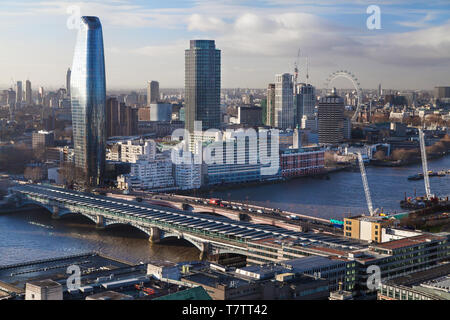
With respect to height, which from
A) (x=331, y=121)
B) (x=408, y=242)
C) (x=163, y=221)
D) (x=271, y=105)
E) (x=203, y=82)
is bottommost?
(x=163, y=221)

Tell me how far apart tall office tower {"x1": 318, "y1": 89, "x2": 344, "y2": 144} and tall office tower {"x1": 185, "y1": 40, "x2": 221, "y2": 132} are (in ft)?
14.0

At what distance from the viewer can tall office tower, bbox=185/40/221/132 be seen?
1583 cm

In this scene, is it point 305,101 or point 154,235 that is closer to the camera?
point 154,235

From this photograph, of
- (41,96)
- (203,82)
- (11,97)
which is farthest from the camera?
(41,96)

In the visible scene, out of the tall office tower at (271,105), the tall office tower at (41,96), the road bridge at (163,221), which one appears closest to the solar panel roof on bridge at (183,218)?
the road bridge at (163,221)

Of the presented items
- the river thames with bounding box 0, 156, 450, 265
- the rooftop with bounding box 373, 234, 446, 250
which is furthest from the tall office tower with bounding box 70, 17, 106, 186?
the rooftop with bounding box 373, 234, 446, 250

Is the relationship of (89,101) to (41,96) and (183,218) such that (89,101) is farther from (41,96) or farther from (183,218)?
(41,96)

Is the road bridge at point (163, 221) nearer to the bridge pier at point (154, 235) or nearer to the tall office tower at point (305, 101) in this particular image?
the bridge pier at point (154, 235)

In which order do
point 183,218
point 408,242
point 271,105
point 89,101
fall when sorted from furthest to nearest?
point 271,105 → point 89,101 → point 183,218 → point 408,242

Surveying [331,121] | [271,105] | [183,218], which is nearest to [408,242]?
[183,218]

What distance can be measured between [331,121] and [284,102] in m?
2.58

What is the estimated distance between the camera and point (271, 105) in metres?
21.9

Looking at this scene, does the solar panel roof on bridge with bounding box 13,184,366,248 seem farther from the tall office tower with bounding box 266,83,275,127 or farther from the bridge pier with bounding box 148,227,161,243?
the tall office tower with bounding box 266,83,275,127
